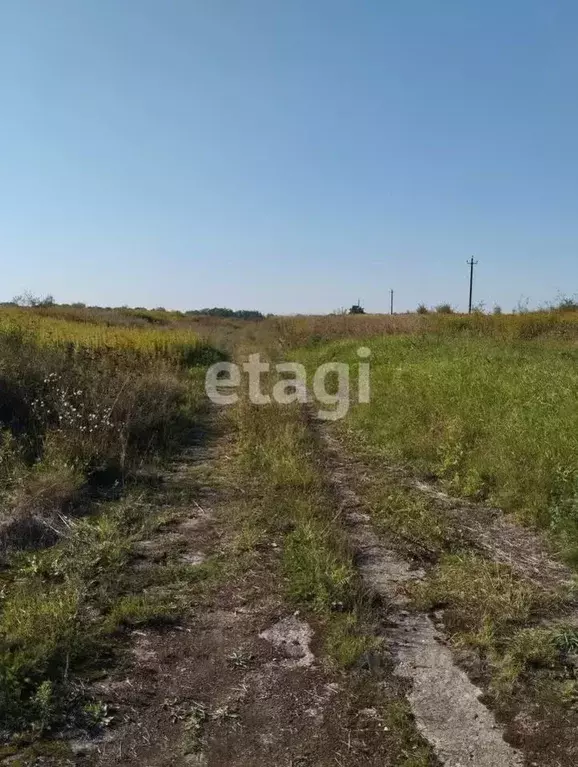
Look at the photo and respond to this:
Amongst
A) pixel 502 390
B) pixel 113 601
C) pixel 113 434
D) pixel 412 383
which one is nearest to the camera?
pixel 113 601

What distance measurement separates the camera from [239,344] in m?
23.9

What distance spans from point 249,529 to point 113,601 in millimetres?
1302

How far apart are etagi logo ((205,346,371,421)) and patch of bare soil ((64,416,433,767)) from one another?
6.10 meters

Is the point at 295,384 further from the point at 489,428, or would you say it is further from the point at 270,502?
the point at 270,502

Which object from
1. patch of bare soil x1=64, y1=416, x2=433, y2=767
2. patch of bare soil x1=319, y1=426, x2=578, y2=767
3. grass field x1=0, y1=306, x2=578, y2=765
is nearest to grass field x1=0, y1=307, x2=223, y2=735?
grass field x1=0, y1=306, x2=578, y2=765

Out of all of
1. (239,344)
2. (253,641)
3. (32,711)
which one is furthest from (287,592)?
(239,344)

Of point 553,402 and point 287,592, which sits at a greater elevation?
point 553,402

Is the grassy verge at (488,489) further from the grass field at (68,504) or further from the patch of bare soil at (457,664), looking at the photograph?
the grass field at (68,504)

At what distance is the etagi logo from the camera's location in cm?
1011

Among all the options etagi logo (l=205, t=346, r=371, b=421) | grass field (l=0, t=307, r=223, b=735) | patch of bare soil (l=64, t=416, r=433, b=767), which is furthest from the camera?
etagi logo (l=205, t=346, r=371, b=421)

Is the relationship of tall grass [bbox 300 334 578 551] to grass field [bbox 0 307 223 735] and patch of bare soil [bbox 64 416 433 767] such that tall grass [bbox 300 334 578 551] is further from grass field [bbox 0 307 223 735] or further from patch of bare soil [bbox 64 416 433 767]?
grass field [bbox 0 307 223 735]

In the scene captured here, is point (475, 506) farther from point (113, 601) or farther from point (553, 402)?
point (113, 601)

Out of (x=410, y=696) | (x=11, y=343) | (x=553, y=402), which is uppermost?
(x=11, y=343)

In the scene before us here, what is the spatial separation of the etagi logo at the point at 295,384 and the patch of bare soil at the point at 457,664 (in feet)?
15.5
